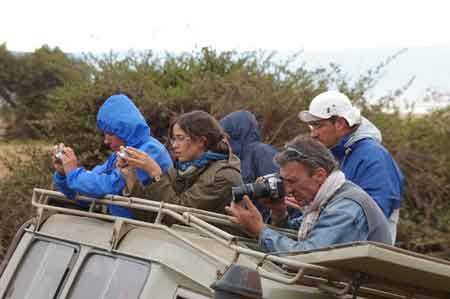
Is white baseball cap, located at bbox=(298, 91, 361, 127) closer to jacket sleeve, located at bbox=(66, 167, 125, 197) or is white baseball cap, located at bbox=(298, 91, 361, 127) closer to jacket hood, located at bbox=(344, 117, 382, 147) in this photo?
jacket hood, located at bbox=(344, 117, 382, 147)

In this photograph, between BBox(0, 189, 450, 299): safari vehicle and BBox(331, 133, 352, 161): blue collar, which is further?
BBox(331, 133, 352, 161): blue collar

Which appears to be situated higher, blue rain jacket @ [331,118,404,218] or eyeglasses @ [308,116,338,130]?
eyeglasses @ [308,116,338,130]

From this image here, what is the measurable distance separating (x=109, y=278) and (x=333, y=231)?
49.6 inches

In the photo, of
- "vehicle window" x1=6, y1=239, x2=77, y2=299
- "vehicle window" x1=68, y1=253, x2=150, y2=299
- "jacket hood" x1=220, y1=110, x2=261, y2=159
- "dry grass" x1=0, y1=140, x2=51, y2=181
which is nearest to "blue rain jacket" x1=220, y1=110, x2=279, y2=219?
"jacket hood" x1=220, y1=110, x2=261, y2=159

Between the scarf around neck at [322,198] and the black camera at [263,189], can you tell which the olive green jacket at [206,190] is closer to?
the black camera at [263,189]

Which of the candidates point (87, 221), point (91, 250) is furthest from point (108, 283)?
point (87, 221)

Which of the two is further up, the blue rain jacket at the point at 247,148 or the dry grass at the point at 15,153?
the blue rain jacket at the point at 247,148

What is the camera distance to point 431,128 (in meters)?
13.5

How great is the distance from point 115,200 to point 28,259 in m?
0.77

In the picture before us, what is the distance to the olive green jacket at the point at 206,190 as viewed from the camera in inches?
238

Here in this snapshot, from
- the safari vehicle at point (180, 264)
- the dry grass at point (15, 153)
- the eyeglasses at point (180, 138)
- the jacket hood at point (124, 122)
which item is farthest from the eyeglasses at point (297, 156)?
the dry grass at point (15, 153)

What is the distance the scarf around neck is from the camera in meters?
5.11

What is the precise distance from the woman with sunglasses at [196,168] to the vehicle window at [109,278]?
654 mm

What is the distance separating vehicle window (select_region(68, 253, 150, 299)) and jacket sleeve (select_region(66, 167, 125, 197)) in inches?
22.7
